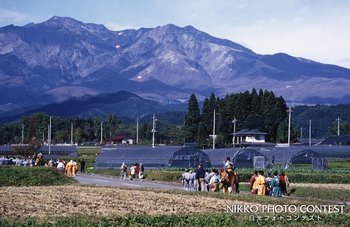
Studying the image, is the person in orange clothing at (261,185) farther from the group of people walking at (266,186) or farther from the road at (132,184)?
the road at (132,184)

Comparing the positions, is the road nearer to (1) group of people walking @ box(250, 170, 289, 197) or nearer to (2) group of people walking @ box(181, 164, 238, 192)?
(2) group of people walking @ box(181, 164, 238, 192)

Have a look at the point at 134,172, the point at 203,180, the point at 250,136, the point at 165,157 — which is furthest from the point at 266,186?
the point at 250,136

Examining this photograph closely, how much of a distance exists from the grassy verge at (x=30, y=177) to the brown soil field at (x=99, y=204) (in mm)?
8128

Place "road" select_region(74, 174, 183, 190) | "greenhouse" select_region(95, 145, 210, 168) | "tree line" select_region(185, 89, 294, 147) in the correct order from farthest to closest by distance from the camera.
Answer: "tree line" select_region(185, 89, 294, 147), "greenhouse" select_region(95, 145, 210, 168), "road" select_region(74, 174, 183, 190)

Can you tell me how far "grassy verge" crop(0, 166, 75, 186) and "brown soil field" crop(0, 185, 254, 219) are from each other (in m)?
8.13

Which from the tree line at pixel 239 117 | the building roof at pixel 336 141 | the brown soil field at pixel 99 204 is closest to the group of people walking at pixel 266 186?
the brown soil field at pixel 99 204

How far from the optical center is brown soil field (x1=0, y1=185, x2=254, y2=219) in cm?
1981

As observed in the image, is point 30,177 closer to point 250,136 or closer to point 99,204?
point 99,204

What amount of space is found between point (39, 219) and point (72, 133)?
142921 mm

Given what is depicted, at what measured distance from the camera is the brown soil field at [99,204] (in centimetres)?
1981

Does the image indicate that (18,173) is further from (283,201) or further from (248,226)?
(248,226)

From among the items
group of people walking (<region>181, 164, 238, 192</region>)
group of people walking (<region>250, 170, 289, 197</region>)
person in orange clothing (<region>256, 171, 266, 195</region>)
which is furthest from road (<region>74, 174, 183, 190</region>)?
person in orange clothing (<region>256, 171, 266, 195</region>)

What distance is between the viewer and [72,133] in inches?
6250

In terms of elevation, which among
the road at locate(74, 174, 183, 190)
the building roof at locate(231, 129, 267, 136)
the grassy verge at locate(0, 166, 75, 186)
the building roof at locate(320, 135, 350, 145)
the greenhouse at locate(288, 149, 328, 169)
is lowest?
the road at locate(74, 174, 183, 190)
